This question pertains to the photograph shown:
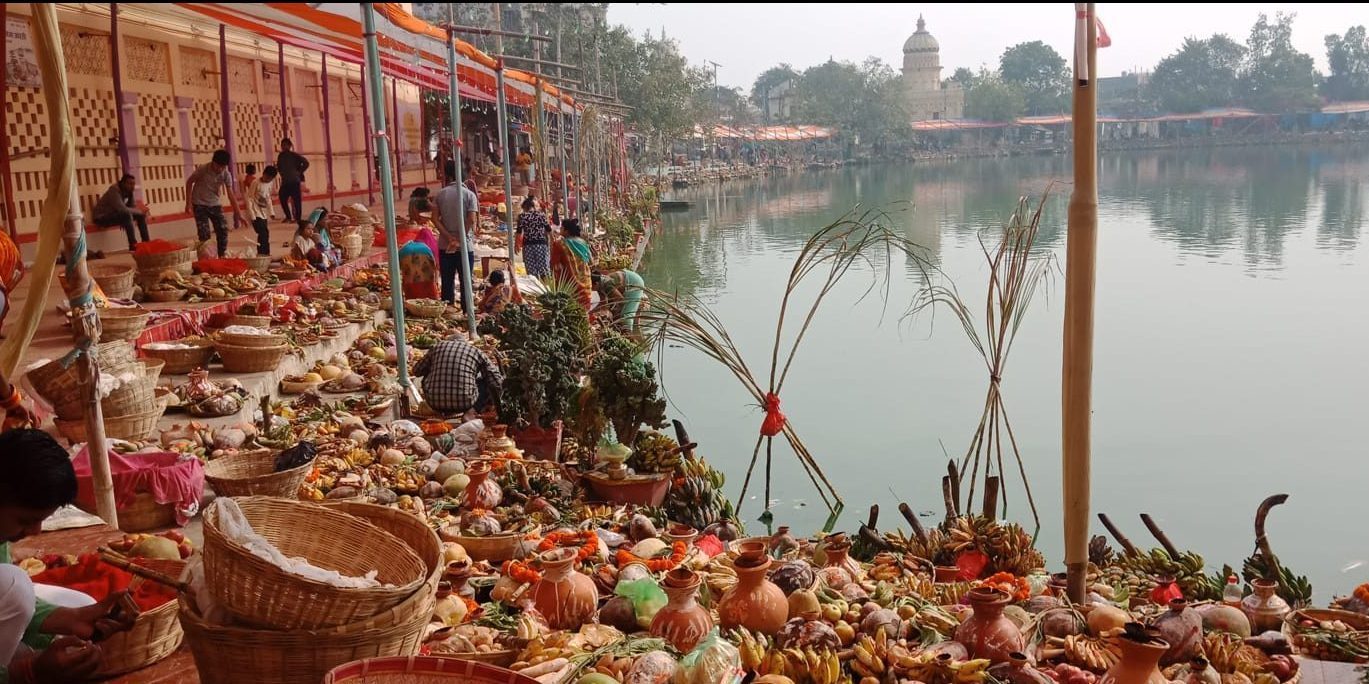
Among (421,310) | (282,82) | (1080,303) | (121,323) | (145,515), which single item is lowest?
(145,515)

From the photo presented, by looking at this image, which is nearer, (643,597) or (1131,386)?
(643,597)

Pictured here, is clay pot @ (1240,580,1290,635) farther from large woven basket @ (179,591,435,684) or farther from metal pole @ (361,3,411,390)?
metal pole @ (361,3,411,390)

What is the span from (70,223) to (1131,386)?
10.9 metres

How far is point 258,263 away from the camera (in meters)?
9.30

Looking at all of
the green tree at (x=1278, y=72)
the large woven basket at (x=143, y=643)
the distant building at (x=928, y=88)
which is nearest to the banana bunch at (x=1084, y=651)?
the large woven basket at (x=143, y=643)

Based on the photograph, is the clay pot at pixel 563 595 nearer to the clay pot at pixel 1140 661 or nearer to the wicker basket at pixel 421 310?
the clay pot at pixel 1140 661

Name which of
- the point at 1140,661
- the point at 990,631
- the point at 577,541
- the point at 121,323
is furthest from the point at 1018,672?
the point at 121,323

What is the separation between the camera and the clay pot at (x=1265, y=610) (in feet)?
14.5

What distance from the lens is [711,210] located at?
3409 cm

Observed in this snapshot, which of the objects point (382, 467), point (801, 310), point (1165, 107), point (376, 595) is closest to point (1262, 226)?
point (801, 310)

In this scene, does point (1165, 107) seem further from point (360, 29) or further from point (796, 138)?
point (360, 29)

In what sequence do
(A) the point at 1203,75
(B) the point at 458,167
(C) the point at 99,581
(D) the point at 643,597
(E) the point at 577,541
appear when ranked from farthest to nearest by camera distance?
(A) the point at 1203,75, (B) the point at 458,167, (E) the point at 577,541, (D) the point at 643,597, (C) the point at 99,581

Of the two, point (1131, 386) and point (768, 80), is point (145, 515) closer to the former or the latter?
point (1131, 386)

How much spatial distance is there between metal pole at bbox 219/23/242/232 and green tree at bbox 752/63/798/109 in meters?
75.2
